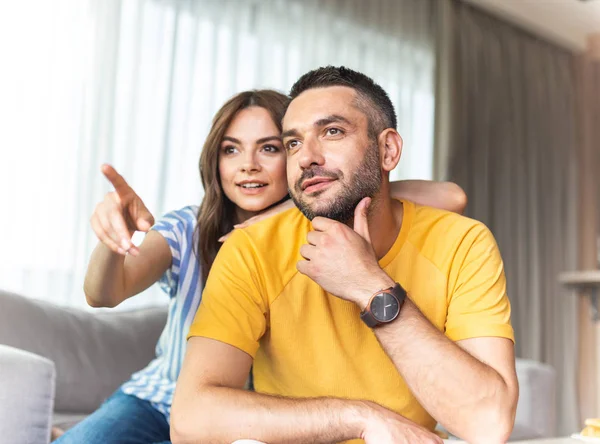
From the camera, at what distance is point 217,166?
6.07 ft

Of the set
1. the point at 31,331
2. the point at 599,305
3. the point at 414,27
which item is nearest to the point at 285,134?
the point at 31,331

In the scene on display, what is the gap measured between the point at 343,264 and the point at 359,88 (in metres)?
0.46

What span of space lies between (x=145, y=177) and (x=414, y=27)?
2159 mm

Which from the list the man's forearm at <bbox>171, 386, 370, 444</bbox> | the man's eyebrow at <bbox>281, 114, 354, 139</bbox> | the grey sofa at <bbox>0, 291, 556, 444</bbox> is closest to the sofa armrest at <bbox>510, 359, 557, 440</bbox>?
the grey sofa at <bbox>0, 291, 556, 444</bbox>

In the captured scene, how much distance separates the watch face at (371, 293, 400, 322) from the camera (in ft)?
4.16

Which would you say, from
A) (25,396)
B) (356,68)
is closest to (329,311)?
(25,396)

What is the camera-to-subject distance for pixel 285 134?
60.4 inches

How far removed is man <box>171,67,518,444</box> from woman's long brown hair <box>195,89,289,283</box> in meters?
0.27

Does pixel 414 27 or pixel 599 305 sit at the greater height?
pixel 414 27

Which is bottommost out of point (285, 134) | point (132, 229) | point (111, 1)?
point (132, 229)

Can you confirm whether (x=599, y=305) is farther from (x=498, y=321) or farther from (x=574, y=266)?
(x=498, y=321)

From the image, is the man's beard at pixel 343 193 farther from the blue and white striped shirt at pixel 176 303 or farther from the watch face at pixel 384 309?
the blue and white striped shirt at pixel 176 303

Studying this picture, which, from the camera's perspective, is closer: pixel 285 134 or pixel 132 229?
pixel 132 229

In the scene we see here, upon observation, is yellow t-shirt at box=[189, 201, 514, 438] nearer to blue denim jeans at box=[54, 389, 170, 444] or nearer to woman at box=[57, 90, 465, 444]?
woman at box=[57, 90, 465, 444]
